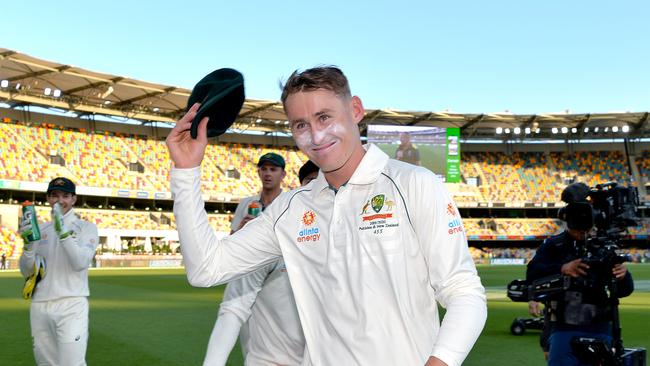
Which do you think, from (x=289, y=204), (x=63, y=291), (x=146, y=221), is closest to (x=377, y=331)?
(x=289, y=204)

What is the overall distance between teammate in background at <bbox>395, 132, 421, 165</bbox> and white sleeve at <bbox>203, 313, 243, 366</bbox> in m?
34.1

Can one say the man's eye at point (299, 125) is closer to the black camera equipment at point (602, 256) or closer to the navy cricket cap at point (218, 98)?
the navy cricket cap at point (218, 98)

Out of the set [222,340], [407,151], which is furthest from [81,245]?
[407,151]

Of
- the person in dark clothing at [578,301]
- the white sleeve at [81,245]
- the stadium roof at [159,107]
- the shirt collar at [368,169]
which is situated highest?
the stadium roof at [159,107]

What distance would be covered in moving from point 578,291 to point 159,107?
1999 inches

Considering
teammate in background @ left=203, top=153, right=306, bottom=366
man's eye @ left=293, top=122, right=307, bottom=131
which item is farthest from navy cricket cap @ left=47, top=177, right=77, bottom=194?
man's eye @ left=293, top=122, right=307, bottom=131

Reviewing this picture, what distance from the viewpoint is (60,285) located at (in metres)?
6.37

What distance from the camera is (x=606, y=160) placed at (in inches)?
2491

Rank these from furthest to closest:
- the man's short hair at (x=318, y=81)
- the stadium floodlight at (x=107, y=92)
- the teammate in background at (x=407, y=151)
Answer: the stadium floodlight at (x=107, y=92), the teammate in background at (x=407, y=151), the man's short hair at (x=318, y=81)

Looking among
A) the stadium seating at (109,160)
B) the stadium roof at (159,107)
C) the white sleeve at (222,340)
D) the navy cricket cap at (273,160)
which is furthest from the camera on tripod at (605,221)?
the stadium seating at (109,160)

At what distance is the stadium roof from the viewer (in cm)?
4388

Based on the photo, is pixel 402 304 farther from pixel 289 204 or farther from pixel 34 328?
pixel 34 328

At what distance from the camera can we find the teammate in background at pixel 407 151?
3797cm

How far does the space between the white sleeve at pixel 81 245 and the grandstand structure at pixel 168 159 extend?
37.2 metres
